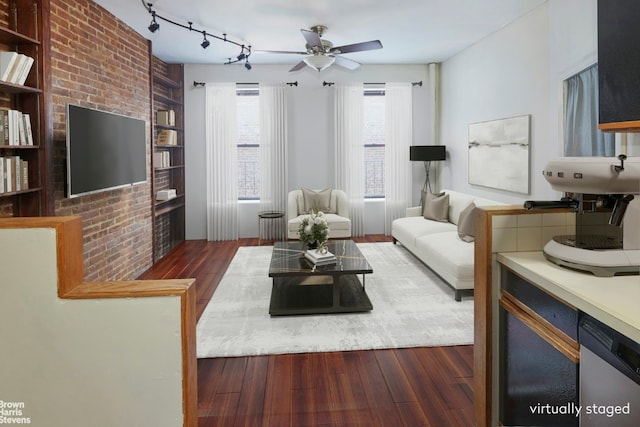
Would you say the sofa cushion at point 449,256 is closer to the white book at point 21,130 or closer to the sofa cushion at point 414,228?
the sofa cushion at point 414,228

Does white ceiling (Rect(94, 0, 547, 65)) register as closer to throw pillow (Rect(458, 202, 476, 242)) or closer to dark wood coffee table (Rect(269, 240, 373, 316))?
throw pillow (Rect(458, 202, 476, 242))

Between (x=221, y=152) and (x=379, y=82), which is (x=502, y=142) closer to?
(x=379, y=82)

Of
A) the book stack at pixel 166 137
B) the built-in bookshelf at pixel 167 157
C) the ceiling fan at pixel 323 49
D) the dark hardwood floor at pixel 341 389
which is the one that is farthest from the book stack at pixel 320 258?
the book stack at pixel 166 137

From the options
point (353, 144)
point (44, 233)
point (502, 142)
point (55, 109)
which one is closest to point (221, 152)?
point (353, 144)

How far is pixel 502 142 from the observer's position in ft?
17.0

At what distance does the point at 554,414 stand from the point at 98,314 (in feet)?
4.96

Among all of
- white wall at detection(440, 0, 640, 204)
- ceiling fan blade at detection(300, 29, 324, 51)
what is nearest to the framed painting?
white wall at detection(440, 0, 640, 204)

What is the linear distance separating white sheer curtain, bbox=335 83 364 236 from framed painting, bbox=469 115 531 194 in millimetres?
1857

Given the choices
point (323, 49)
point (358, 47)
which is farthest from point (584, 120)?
A: point (323, 49)

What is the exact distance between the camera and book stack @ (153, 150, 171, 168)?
599 cm

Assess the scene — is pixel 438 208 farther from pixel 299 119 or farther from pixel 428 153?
pixel 299 119

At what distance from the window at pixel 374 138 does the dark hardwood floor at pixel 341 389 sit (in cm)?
464

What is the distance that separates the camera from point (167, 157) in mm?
6422

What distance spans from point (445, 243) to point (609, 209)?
2935 millimetres
